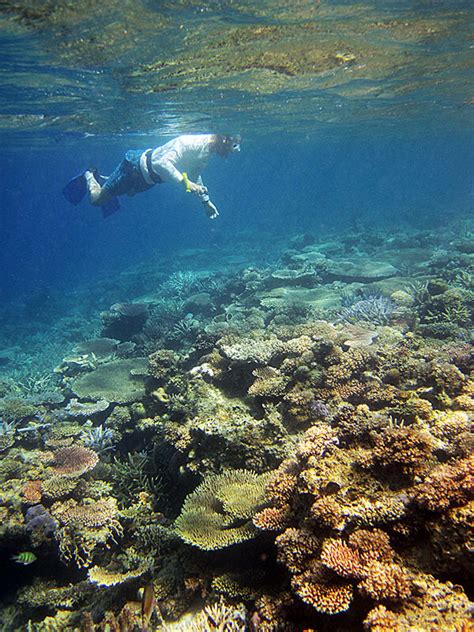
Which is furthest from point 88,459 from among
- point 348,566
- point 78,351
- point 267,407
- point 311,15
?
point 311,15

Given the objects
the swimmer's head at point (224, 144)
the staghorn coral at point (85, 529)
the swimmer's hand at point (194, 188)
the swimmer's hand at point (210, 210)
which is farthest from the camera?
the swimmer's head at point (224, 144)

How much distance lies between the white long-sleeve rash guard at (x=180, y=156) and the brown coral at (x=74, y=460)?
7483mm

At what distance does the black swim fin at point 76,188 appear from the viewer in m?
14.9

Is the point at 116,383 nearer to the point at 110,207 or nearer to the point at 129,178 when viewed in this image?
the point at 129,178

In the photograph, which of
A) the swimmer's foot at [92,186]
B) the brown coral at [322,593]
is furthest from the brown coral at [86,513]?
the swimmer's foot at [92,186]

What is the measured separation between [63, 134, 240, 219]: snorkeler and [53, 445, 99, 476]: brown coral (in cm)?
630

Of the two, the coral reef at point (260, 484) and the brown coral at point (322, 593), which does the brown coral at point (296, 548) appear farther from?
the brown coral at point (322, 593)

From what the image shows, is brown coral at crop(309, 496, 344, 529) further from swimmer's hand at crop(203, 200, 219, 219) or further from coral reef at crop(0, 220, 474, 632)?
swimmer's hand at crop(203, 200, 219, 219)

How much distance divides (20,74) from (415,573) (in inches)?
745

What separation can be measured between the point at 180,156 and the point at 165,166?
141 centimetres

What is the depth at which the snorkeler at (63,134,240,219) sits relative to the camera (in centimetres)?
1099

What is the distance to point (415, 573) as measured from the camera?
2688 millimetres

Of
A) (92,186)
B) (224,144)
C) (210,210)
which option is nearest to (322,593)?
(210,210)

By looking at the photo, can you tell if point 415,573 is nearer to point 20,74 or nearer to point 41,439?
point 41,439
